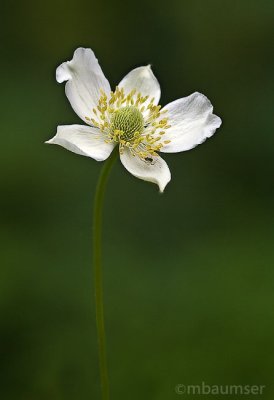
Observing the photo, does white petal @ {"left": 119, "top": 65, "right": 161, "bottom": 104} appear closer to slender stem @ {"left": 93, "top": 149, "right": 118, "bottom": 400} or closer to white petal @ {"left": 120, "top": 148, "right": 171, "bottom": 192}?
white petal @ {"left": 120, "top": 148, "right": 171, "bottom": 192}

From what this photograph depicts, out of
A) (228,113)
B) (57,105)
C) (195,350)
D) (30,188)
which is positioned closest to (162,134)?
(195,350)

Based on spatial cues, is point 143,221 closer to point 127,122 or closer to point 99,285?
point 127,122

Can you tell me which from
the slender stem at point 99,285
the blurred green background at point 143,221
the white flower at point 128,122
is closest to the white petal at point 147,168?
the white flower at point 128,122

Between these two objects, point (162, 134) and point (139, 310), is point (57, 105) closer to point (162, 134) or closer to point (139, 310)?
point (139, 310)

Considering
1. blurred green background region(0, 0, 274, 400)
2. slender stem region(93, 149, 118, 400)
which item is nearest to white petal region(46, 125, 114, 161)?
slender stem region(93, 149, 118, 400)

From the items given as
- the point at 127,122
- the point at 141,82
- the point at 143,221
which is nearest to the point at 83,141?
the point at 127,122

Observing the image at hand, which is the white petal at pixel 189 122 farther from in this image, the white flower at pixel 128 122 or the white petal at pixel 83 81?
the white petal at pixel 83 81

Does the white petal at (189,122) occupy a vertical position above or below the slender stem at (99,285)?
above

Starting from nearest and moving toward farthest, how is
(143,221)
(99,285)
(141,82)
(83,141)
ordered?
(99,285) → (83,141) → (141,82) → (143,221)
